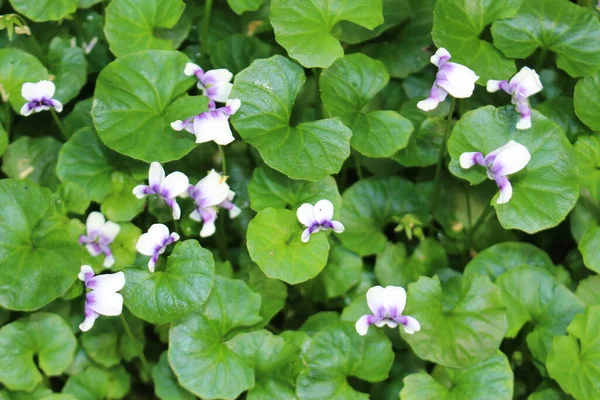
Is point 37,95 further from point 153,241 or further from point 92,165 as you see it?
point 153,241

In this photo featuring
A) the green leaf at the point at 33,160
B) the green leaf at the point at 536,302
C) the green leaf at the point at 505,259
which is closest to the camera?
the green leaf at the point at 536,302

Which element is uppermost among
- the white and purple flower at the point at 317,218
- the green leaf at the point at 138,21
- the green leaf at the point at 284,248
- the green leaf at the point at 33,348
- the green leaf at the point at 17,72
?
the green leaf at the point at 138,21

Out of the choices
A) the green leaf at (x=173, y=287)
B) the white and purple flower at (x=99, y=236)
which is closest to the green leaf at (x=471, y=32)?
the green leaf at (x=173, y=287)

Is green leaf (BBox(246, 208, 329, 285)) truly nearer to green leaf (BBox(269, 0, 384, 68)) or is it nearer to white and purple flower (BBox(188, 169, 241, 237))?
white and purple flower (BBox(188, 169, 241, 237))

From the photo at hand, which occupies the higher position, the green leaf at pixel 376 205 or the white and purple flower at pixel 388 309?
the white and purple flower at pixel 388 309

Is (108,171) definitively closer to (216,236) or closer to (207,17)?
(216,236)

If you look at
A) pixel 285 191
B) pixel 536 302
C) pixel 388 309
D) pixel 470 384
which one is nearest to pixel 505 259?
pixel 536 302

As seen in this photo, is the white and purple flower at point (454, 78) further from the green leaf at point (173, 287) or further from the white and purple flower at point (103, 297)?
the white and purple flower at point (103, 297)
